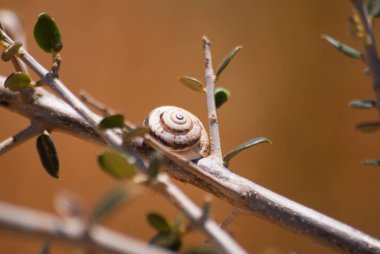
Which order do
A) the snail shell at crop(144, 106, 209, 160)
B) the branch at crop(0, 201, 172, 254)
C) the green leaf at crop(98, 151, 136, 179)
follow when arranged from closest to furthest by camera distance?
the branch at crop(0, 201, 172, 254)
the green leaf at crop(98, 151, 136, 179)
the snail shell at crop(144, 106, 209, 160)

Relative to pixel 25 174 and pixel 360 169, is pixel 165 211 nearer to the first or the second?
pixel 25 174

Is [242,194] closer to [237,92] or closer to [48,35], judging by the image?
[48,35]

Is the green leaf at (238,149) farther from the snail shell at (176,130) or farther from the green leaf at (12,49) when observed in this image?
the green leaf at (12,49)

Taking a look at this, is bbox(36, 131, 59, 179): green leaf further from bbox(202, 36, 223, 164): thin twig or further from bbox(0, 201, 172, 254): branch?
bbox(0, 201, 172, 254): branch

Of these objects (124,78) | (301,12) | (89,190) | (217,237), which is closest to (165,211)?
(89,190)

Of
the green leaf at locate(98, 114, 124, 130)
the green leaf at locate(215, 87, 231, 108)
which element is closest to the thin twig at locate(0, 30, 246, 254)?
the green leaf at locate(98, 114, 124, 130)

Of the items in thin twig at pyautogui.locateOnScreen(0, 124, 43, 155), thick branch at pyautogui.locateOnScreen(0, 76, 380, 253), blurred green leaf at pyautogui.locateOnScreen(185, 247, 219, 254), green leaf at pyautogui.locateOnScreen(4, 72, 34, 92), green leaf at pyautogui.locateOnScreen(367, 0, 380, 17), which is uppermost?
green leaf at pyautogui.locateOnScreen(4, 72, 34, 92)
